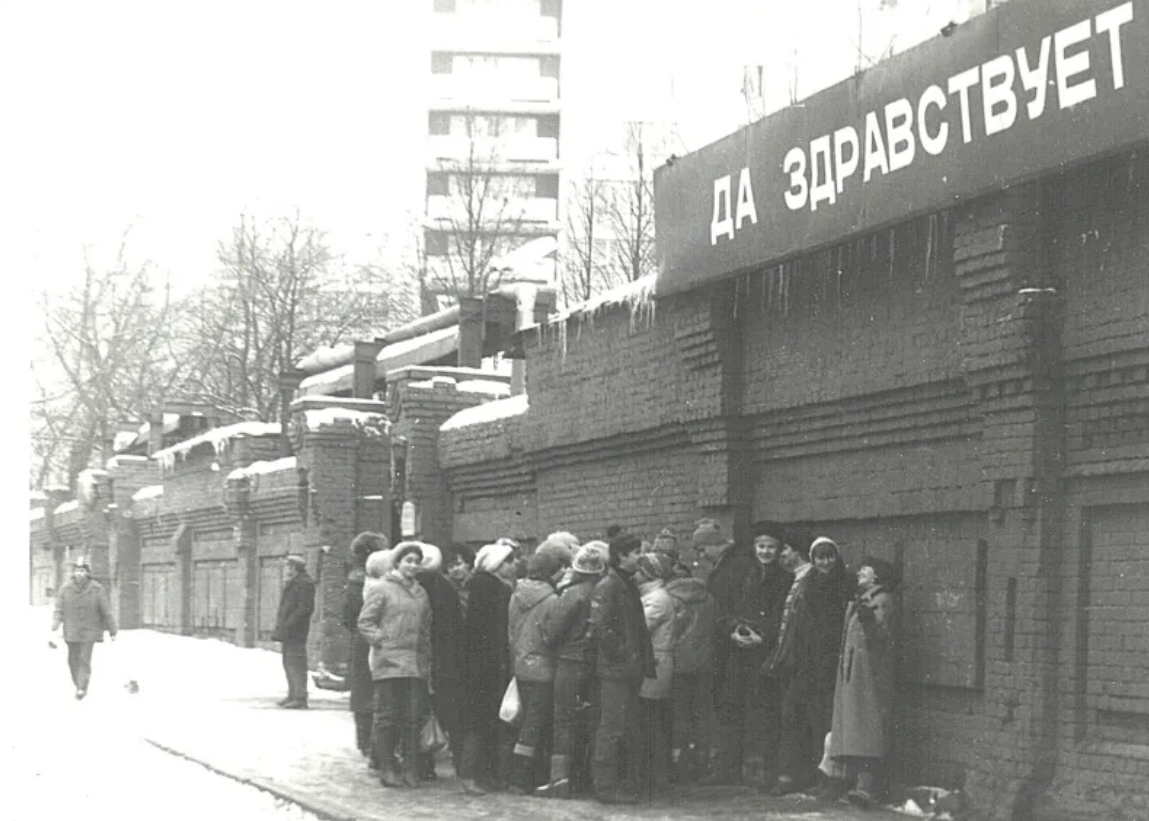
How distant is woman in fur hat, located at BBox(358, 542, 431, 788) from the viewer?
12188mm

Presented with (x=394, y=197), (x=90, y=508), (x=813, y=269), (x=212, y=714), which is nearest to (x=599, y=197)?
(x=394, y=197)

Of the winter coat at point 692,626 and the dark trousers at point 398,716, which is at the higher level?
the winter coat at point 692,626

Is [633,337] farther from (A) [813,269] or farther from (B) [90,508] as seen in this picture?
(B) [90,508]

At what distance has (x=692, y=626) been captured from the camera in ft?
39.2

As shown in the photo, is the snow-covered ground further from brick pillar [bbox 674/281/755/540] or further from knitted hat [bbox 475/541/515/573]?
brick pillar [bbox 674/281/755/540]

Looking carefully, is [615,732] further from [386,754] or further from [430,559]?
[430,559]

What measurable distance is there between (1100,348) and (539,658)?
4356mm

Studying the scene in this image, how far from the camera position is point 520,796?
1188cm

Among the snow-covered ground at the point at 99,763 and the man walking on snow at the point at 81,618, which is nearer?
the snow-covered ground at the point at 99,763

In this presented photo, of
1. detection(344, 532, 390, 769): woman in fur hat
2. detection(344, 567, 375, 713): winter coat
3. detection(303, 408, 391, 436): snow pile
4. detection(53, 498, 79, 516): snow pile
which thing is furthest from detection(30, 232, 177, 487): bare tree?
detection(344, 567, 375, 713): winter coat

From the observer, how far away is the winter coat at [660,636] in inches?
464

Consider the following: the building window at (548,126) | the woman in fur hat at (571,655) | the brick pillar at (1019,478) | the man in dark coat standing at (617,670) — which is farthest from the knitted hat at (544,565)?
the building window at (548,126)

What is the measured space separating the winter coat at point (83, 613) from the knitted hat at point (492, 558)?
26.6 ft

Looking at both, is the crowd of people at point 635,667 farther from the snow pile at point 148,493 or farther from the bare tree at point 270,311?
the snow pile at point 148,493
